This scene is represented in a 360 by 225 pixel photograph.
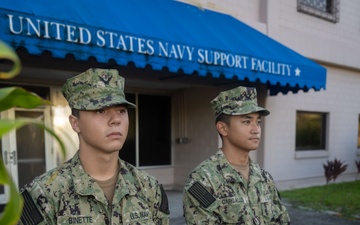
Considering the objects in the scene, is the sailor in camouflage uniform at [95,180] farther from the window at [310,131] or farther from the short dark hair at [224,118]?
the window at [310,131]

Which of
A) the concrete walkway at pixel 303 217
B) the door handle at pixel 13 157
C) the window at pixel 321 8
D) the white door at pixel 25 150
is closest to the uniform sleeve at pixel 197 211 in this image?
the concrete walkway at pixel 303 217

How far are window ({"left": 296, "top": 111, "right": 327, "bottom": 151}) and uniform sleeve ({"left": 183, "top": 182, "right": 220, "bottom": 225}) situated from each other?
5809 millimetres

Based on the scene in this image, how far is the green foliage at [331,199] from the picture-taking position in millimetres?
5262

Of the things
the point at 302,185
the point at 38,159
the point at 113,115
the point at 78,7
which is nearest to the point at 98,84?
the point at 113,115

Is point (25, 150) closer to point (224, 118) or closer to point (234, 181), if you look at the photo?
point (224, 118)

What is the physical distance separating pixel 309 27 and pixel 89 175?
23.3 feet

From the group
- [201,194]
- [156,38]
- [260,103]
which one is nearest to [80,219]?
[201,194]

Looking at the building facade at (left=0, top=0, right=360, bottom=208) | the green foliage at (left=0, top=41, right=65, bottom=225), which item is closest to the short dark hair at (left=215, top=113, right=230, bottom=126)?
the green foliage at (left=0, top=41, right=65, bottom=225)

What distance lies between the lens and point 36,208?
1.40m

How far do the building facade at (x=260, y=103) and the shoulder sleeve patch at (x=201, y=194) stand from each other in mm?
2902

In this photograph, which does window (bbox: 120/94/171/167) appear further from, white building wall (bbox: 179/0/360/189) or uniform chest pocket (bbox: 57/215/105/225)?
uniform chest pocket (bbox: 57/215/105/225)

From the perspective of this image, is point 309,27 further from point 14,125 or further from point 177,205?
point 14,125

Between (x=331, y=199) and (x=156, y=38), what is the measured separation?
15.8 feet

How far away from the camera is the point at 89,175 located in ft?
5.23
